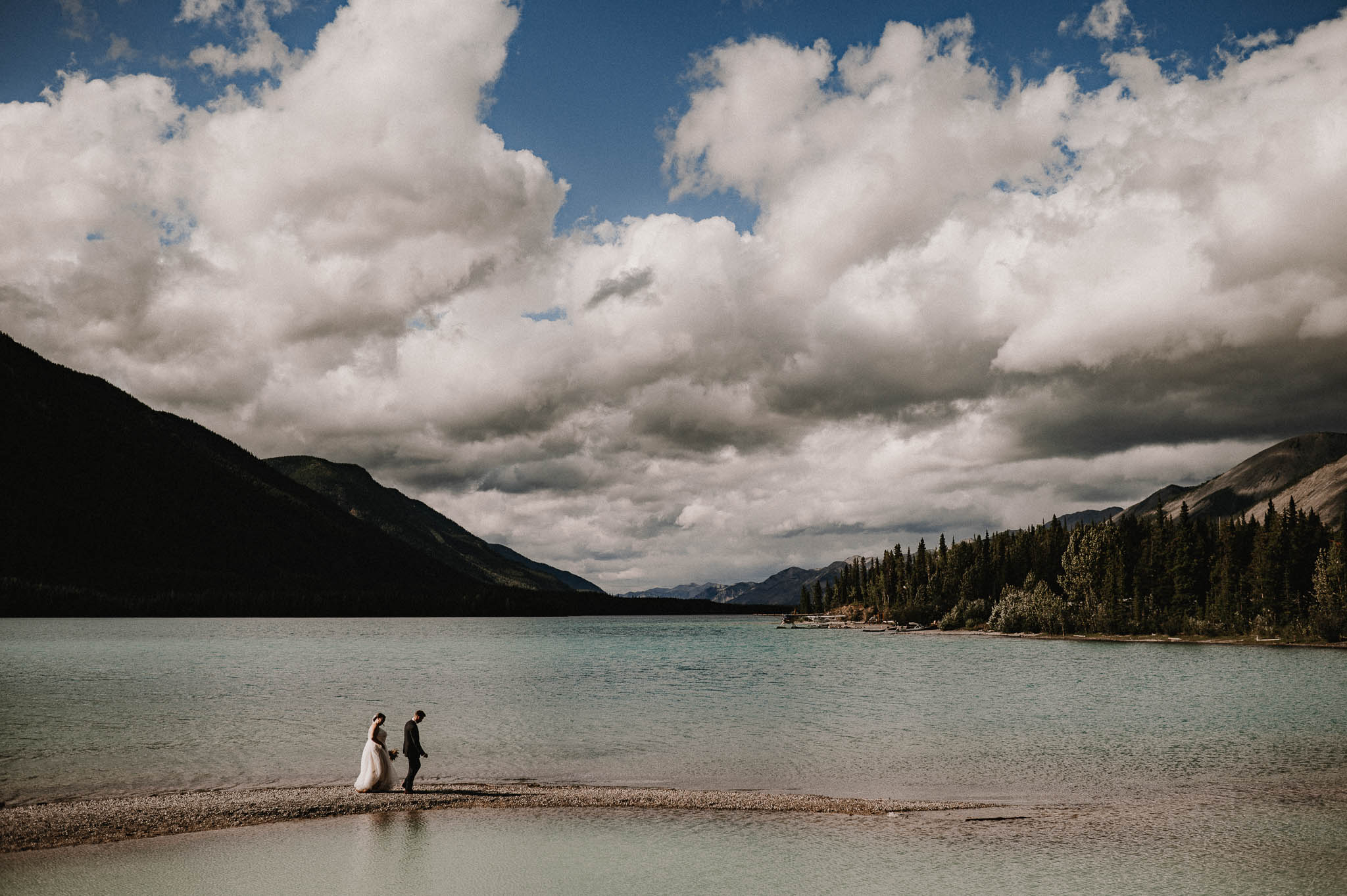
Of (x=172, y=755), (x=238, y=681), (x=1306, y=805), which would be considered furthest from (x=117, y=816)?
(x=238, y=681)

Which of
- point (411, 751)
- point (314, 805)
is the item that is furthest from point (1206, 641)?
point (314, 805)

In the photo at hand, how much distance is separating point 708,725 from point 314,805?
30.2 meters

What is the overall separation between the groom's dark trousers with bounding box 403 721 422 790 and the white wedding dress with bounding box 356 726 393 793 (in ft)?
2.58

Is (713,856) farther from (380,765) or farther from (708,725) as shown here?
(708,725)

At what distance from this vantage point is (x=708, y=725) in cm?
5662

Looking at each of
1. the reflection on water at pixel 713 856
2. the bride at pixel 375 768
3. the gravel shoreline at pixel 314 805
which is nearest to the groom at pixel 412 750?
the gravel shoreline at pixel 314 805

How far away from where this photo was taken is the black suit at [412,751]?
33.7m

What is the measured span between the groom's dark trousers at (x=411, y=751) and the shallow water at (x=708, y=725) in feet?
16.4

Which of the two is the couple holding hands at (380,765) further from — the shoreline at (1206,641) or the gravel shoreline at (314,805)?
the shoreline at (1206,641)

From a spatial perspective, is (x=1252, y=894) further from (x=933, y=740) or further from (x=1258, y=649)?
(x=1258, y=649)

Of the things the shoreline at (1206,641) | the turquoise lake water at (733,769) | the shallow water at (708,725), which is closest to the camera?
the turquoise lake water at (733,769)

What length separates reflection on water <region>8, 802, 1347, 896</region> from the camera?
2269cm

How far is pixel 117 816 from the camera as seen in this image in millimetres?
29312

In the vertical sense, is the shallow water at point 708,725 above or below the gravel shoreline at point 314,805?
below
